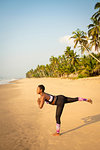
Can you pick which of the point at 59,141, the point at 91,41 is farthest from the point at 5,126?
the point at 91,41

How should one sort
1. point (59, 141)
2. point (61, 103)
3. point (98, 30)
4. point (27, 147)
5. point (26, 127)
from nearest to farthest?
point (27, 147), point (59, 141), point (61, 103), point (26, 127), point (98, 30)

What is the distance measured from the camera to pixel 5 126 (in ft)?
15.0

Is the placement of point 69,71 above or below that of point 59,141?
above

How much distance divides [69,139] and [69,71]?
5055cm

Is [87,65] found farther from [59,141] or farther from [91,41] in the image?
[59,141]

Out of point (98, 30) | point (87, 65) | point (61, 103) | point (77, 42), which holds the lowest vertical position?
point (61, 103)

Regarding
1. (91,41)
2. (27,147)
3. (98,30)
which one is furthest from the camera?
(91,41)

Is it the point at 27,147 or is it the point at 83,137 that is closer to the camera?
the point at 27,147

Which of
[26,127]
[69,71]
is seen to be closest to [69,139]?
[26,127]

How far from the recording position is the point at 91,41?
32094mm

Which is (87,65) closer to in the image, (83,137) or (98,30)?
(98,30)

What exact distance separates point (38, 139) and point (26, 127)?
113cm

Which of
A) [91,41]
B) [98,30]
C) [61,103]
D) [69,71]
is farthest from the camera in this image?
[69,71]

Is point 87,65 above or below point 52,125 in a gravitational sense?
above
